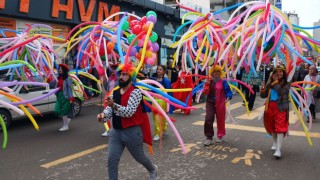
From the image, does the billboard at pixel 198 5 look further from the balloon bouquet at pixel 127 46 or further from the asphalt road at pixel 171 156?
the balloon bouquet at pixel 127 46

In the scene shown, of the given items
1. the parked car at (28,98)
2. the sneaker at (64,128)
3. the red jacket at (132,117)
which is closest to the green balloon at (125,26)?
the red jacket at (132,117)

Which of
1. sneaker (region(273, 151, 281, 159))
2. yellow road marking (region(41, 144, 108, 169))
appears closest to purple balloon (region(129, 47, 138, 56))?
yellow road marking (region(41, 144, 108, 169))

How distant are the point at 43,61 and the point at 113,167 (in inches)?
164

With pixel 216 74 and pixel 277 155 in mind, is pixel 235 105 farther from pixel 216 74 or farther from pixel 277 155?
pixel 277 155

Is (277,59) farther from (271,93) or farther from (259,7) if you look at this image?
(259,7)

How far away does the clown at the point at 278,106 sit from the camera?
6.07 metres

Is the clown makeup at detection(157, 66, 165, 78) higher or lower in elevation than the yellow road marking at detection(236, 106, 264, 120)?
higher

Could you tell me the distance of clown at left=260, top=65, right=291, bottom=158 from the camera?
607 cm

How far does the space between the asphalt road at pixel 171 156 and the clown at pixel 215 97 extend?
1.25 feet

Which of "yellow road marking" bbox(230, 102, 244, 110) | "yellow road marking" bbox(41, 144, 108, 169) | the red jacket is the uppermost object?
the red jacket

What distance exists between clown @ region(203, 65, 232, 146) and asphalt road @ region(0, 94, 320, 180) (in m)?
0.38

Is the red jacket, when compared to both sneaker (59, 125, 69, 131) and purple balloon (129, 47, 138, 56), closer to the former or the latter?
purple balloon (129, 47, 138, 56)

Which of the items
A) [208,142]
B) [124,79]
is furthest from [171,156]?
[124,79]

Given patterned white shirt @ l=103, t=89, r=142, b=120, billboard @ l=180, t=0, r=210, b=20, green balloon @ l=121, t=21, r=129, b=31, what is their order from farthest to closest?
billboard @ l=180, t=0, r=210, b=20, green balloon @ l=121, t=21, r=129, b=31, patterned white shirt @ l=103, t=89, r=142, b=120
